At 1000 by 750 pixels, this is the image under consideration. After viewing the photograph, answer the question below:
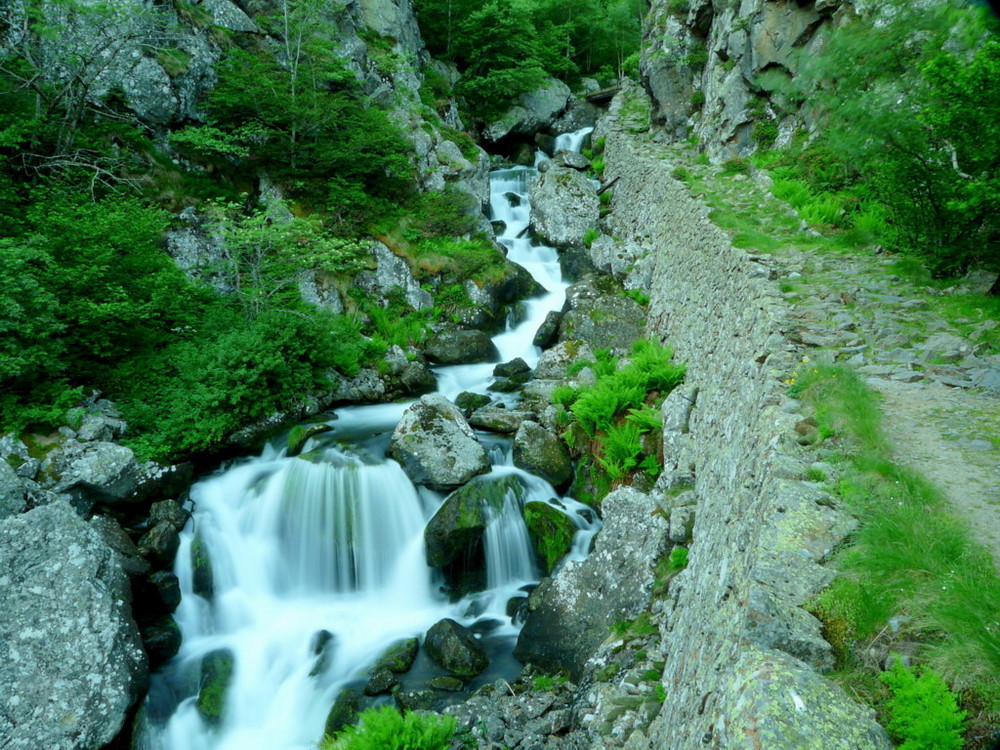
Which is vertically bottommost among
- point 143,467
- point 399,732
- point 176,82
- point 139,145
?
point 399,732

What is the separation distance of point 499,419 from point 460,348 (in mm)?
3808

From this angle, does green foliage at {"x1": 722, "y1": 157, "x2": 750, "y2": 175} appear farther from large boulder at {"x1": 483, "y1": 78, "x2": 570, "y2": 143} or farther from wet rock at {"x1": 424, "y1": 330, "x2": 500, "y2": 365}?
large boulder at {"x1": 483, "y1": 78, "x2": 570, "y2": 143}

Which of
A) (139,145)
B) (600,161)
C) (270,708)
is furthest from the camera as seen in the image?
(600,161)

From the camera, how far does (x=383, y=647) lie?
886 cm

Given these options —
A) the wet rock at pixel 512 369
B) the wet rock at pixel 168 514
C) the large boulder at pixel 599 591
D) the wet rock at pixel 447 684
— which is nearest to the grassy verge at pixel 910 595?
the large boulder at pixel 599 591

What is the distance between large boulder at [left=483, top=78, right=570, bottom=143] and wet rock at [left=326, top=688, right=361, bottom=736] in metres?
25.9

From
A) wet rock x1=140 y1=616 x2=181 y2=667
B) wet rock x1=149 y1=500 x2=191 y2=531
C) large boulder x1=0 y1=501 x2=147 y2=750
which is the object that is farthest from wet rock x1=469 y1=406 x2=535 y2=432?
large boulder x1=0 y1=501 x2=147 y2=750

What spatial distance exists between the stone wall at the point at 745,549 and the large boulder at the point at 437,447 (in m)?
3.81

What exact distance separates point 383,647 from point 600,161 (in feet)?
76.3

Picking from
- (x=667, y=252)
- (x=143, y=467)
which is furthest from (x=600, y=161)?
(x=143, y=467)

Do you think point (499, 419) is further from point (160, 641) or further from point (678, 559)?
point (160, 641)

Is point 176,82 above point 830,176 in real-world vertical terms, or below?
above

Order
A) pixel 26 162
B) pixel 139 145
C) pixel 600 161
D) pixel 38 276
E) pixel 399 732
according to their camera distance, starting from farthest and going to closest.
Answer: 1. pixel 600 161
2. pixel 139 145
3. pixel 26 162
4. pixel 38 276
5. pixel 399 732

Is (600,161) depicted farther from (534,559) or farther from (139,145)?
(534,559)
